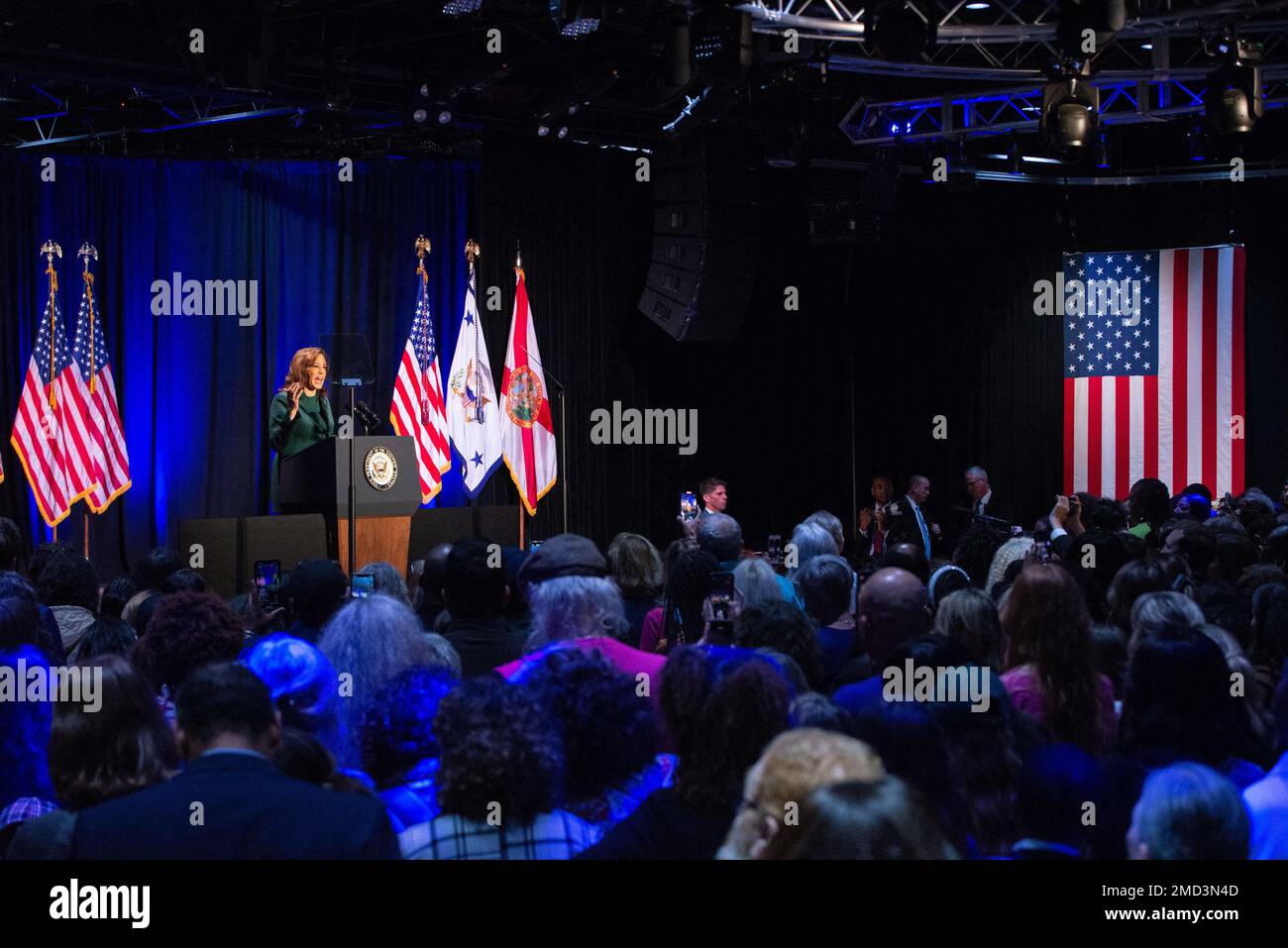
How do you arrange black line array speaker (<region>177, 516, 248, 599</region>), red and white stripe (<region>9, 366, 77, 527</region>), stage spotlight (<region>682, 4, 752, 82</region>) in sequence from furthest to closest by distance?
1. red and white stripe (<region>9, 366, 77, 527</region>)
2. black line array speaker (<region>177, 516, 248, 599</region>)
3. stage spotlight (<region>682, 4, 752, 82</region>)

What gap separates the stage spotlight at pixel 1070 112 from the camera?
7758 mm

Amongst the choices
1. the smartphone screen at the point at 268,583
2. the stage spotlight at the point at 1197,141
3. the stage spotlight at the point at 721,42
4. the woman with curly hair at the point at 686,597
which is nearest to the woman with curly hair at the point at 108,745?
the woman with curly hair at the point at 686,597

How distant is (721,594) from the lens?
4.09 metres

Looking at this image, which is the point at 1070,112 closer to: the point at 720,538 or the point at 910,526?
the point at 720,538

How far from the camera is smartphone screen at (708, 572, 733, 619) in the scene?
13.3 feet

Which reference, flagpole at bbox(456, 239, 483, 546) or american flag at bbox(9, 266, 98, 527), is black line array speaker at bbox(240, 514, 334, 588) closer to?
flagpole at bbox(456, 239, 483, 546)

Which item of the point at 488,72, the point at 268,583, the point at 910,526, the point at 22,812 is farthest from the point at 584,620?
the point at 910,526

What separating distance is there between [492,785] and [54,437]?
890 centimetres

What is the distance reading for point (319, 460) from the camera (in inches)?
312

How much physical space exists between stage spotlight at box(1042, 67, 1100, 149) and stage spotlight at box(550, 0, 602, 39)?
2.62 meters

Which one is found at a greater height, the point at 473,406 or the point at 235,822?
the point at 473,406

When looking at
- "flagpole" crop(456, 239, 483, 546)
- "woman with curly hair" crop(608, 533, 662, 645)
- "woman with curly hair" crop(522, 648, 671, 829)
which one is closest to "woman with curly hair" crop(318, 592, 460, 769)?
"woman with curly hair" crop(522, 648, 671, 829)
